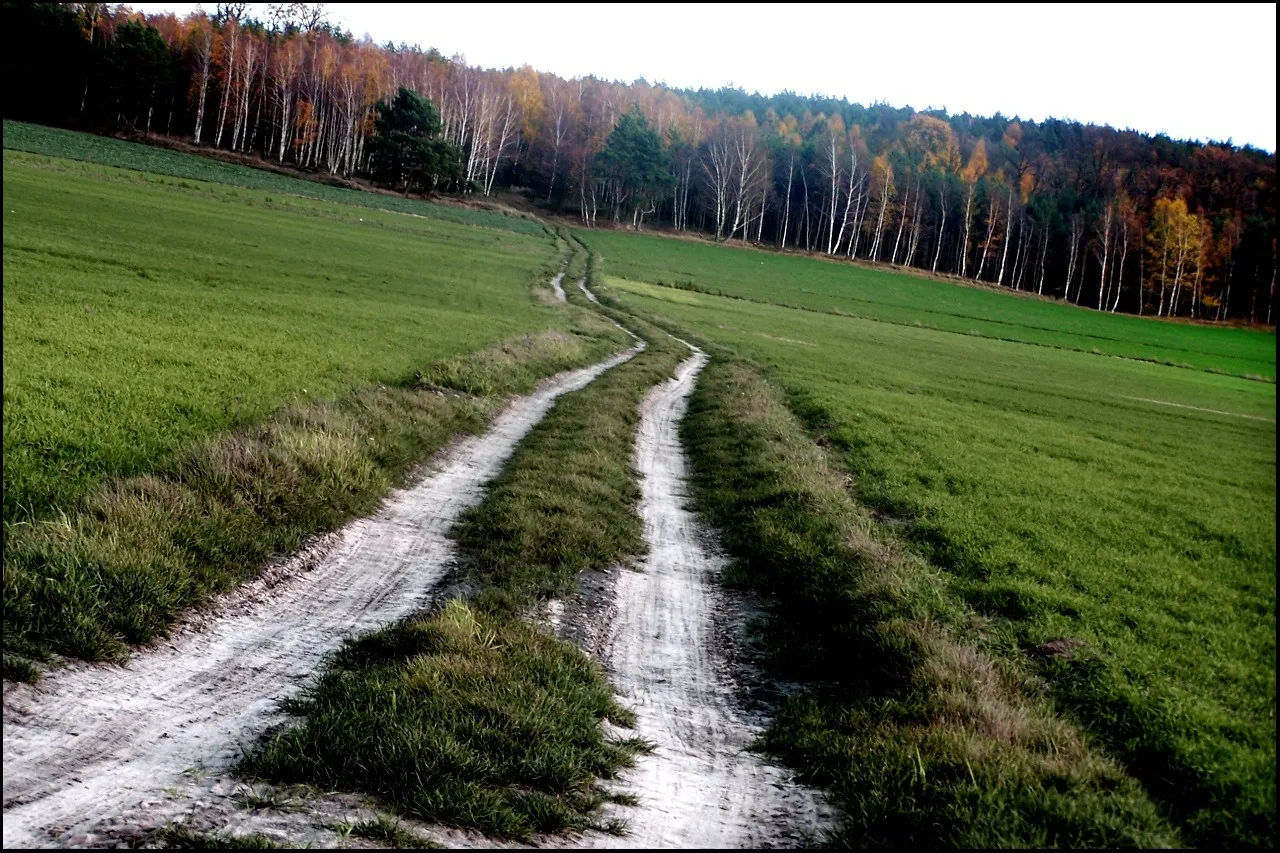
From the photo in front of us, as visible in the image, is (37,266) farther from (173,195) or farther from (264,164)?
(264,164)

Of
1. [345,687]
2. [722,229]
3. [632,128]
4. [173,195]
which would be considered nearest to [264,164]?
[173,195]

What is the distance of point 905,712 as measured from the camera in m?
6.99

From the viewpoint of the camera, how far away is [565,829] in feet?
17.3

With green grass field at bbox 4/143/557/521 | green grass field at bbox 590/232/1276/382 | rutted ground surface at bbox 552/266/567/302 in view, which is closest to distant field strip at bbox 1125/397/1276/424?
green grass field at bbox 590/232/1276/382

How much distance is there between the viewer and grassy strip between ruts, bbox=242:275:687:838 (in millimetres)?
5348

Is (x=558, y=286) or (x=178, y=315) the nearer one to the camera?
(x=178, y=315)

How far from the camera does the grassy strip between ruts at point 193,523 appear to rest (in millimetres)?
6789

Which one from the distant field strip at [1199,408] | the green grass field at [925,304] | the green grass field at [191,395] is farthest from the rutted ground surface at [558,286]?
the distant field strip at [1199,408]

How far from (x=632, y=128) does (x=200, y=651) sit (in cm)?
12720

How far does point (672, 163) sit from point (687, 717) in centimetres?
13295

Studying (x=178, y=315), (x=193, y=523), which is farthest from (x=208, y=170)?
(x=193, y=523)

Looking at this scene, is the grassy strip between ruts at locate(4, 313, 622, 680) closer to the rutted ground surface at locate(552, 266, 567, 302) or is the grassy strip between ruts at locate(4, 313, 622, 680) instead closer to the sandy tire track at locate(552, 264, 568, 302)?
the sandy tire track at locate(552, 264, 568, 302)

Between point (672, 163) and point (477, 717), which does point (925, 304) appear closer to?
point (672, 163)

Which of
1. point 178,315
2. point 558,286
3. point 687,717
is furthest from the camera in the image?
point 558,286
